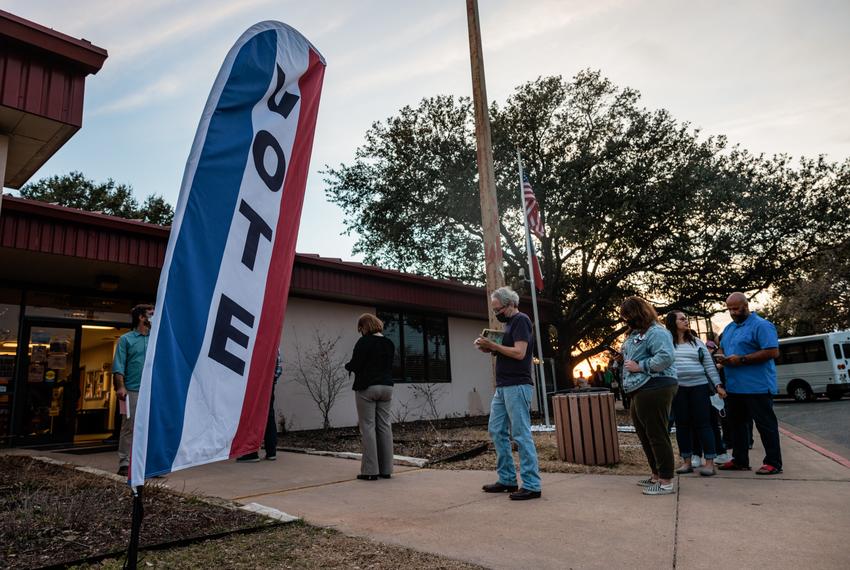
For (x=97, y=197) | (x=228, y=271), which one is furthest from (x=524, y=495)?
(x=97, y=197)

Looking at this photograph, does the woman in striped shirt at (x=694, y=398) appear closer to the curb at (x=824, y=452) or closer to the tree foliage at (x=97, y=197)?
the curb at (x=824, y=452)

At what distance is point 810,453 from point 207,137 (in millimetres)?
8345

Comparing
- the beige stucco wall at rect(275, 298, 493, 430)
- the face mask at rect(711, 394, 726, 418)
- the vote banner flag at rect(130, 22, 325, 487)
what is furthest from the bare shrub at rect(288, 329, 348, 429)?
the vote banner flag at rect(130, 22, 325, 487)

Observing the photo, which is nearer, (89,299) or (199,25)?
(199,25)

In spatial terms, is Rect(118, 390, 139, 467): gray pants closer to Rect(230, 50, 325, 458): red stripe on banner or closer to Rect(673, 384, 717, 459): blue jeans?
Rect(230, 50, 325, 458): red stripe on banner

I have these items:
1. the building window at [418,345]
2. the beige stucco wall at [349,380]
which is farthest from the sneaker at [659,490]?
the building window at [418,345]

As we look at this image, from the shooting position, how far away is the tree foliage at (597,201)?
19516 mm

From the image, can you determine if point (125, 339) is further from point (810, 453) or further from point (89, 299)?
point (810, 453)

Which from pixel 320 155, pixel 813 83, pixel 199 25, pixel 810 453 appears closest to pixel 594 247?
pixel 813 83

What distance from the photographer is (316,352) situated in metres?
12.4

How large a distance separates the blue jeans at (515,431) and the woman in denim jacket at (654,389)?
0.87m

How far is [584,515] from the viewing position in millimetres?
4027

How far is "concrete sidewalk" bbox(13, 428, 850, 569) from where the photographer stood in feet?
10.1

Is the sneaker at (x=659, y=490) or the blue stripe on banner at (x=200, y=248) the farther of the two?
the sneaker at (x=659, y=490)
